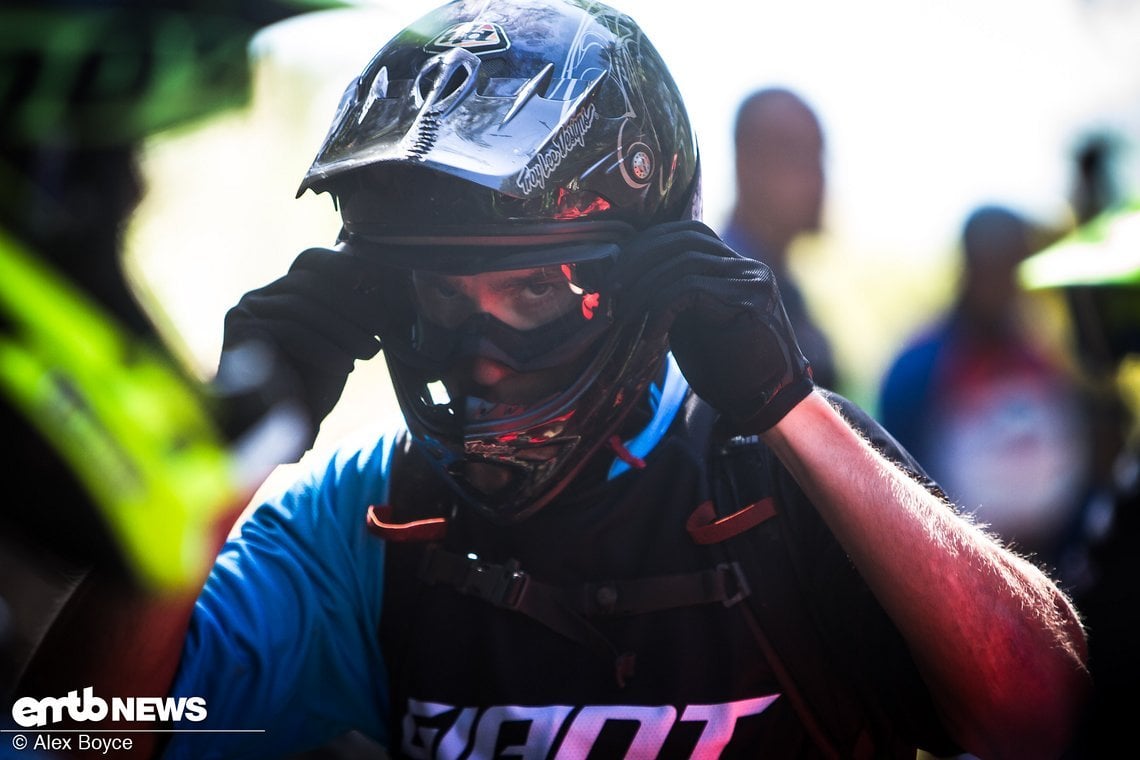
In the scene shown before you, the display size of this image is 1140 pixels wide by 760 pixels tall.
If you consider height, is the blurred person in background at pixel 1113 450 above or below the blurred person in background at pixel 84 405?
below

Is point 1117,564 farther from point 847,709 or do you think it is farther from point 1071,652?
point 847,709

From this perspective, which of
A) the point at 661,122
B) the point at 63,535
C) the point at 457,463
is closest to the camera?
the point at 63,535

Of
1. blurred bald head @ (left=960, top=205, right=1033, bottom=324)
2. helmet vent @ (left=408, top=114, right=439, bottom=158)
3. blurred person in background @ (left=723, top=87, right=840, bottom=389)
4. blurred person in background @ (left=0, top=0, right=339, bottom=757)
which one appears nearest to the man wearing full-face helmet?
helmet vent @ (left=408, top=114, right=439, bottom=158)

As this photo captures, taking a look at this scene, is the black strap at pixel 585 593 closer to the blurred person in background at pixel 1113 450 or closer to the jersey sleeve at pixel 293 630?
the jersey sleeve at pixel 293 630

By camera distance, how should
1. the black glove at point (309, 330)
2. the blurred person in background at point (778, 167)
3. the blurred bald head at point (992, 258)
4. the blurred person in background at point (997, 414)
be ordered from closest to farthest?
the black glove at point (309, 330) < the blurred person in background at point (997, 414) < the blurred person in background at point (778, 167) < the blurred bald head at point (992, 258)

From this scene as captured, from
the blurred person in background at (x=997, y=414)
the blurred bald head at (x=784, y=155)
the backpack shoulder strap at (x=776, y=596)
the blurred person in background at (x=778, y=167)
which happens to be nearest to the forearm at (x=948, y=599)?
the backpack shoulder strap at (x=776, y=596)

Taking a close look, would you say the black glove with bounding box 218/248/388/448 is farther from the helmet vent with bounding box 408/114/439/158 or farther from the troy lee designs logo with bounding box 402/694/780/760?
the troy lee designs logo with bounding box 402/694/780/760

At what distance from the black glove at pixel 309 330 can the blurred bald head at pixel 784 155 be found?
1392 millimetres

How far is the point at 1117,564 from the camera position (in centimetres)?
161

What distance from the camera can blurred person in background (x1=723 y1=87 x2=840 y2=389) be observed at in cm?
284

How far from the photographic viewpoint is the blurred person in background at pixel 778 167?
2.84m

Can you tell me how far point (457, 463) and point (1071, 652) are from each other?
0.95m

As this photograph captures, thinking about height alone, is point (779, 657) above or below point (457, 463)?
below

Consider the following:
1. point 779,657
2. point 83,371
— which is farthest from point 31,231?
point 779,657
